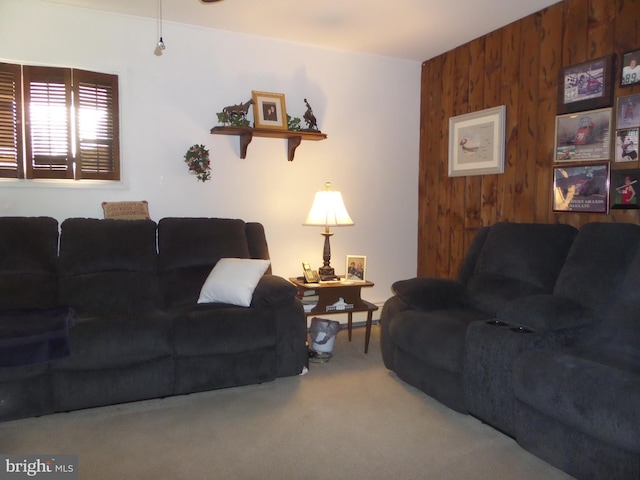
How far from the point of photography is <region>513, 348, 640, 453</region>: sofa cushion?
5.32 ft

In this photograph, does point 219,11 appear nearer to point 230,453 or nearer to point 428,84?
point 428,84

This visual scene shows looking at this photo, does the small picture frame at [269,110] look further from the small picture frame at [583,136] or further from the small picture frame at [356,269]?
the small picture frame at [583,136]

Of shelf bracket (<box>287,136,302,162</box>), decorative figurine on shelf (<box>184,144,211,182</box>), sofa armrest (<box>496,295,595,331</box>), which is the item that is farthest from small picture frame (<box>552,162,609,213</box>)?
decorative figurine on shelf (<box>184,144,211,182</box>)

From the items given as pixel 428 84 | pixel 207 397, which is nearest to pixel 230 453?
pixel 207 397

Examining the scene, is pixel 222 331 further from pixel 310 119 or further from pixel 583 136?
pixel 583 136

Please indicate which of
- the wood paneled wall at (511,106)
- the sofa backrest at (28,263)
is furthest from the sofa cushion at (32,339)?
the wood paneled wall at (511,106)

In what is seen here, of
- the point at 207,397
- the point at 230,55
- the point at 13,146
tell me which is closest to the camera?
the point at 207,397

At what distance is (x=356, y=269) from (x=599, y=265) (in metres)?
1.74

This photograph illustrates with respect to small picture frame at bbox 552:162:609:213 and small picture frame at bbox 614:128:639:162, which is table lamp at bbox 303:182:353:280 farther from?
small picture frame at bbox 614:128:639:162

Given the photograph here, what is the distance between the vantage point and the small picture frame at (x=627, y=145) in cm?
270

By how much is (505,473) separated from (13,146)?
3455 mm

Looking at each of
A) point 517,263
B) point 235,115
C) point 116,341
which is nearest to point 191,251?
point 116,341

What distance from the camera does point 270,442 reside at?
218 cm

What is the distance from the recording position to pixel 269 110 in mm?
3775
